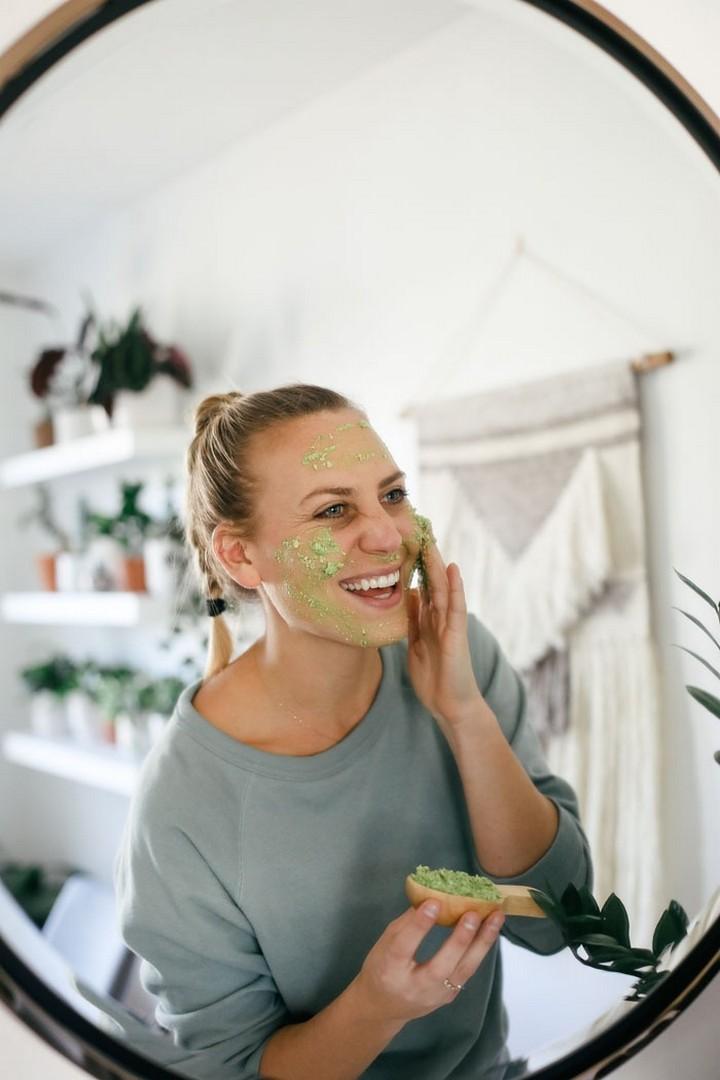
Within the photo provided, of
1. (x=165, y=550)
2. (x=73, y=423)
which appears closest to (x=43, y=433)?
(x=73, y=423)

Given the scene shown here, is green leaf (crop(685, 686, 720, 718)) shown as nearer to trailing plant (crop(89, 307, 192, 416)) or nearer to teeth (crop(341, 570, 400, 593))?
teeth (crop(341, 570, 400, 593))

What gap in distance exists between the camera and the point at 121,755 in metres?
0.64

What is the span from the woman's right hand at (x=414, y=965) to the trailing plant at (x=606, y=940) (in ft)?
0.33

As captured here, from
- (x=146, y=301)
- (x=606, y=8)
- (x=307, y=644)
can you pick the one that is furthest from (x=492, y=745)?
(x=606, y=8)

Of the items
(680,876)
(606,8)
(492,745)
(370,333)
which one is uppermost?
(606,8)

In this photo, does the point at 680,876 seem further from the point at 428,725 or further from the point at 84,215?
the point at 84,215

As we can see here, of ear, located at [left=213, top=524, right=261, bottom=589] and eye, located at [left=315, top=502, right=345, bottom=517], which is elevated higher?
eye, located at [left=315, top=502, right=345, bottom=517]

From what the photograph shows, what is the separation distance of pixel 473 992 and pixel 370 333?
0.52m

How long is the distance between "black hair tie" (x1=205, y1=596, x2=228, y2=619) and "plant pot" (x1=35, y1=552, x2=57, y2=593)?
0.12 meters

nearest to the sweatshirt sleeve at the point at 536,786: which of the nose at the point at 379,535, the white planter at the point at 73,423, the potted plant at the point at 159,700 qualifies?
the nose at the point at 379,535

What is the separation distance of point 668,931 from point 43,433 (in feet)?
2.08

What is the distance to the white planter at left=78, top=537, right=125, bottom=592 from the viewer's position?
655 millimetres

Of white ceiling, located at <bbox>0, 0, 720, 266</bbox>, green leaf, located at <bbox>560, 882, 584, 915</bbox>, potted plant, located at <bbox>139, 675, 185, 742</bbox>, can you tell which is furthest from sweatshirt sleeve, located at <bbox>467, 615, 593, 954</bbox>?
white ceiling, located at <bbox>0, 0, 720, 266</bbox>

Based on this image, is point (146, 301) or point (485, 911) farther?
point (146, 301)
